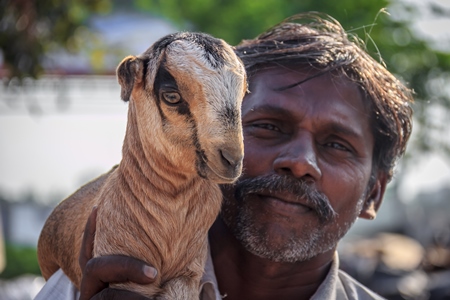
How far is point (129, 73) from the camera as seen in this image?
110 inches

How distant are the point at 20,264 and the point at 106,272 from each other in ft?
53.5

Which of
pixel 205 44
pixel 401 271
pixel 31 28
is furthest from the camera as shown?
pixel 401 271

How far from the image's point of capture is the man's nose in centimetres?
334

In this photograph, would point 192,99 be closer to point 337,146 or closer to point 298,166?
point 298,166

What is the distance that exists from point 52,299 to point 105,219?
2.50ft

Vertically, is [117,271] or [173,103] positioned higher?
[173,103]

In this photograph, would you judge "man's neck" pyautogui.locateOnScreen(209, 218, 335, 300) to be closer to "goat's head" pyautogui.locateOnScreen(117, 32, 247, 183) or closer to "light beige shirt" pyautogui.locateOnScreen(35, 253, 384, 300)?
"light beige shirt" pyautogui.locateOnScreen(35, 253, 384, 300)

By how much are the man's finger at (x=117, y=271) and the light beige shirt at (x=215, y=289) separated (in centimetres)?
50

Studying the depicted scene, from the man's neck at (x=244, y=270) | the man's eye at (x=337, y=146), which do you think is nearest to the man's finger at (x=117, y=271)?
the man's neck at (x=244, y=270)

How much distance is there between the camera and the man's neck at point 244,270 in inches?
144

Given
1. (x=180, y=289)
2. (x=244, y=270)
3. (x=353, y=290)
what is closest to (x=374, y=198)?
(x=353, y=290)

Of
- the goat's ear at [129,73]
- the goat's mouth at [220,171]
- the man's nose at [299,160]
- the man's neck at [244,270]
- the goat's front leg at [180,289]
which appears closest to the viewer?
the goat's mouth at [220,171]

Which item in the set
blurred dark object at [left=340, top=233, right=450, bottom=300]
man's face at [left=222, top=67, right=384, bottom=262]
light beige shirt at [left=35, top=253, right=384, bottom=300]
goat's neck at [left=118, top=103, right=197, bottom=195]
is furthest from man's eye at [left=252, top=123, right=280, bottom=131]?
blurred dark object at [left=340, top=233, right=450, bottom=300]

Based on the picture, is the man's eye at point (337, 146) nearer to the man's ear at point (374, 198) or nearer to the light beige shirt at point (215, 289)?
the man's ear at point (374, 198)
